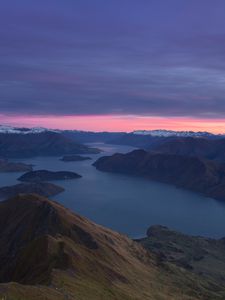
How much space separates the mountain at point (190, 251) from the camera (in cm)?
9681

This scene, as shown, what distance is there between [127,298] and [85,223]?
32.0m

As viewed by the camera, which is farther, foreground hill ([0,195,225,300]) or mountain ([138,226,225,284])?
mountain ([138,226,225,284])

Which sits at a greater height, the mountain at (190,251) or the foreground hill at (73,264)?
the foreground hill at (73,264)

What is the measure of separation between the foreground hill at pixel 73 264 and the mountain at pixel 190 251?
27.4ft

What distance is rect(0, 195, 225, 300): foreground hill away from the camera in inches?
2116

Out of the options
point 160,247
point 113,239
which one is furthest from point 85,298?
point 160,247

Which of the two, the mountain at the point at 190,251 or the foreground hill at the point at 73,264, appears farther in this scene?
the mountain at the point at 190,251

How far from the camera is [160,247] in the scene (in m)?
113

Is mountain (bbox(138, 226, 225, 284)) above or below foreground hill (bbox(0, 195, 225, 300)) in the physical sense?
below

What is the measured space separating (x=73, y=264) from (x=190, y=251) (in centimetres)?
5533

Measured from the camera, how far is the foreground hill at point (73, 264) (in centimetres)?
5375

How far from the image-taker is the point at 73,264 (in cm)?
6312

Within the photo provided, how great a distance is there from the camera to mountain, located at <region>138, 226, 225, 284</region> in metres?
96.8

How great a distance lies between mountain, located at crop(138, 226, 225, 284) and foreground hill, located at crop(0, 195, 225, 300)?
8.34 m
